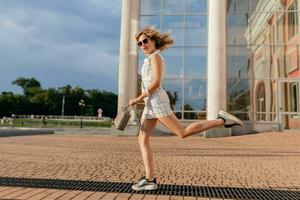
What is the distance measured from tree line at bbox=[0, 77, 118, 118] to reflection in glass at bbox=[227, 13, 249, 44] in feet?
271

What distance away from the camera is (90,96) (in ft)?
362

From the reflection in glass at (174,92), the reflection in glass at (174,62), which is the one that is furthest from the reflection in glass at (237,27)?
the reflection in glass at (174,92)

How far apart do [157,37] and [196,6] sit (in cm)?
2025

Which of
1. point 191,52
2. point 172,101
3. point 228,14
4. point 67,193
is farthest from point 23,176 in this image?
point 228,14

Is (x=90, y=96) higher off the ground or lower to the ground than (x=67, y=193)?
higher

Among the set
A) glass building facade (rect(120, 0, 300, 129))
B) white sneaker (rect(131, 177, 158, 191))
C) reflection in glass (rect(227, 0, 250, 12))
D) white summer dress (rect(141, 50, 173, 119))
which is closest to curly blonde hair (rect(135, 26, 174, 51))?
white summer dress (rect(141, 50, 173, 119))

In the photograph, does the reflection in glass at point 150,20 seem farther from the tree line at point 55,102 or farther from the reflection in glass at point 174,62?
the tree line at point 55,102

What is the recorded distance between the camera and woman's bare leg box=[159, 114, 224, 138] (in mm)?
4461

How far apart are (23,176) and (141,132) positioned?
249cm

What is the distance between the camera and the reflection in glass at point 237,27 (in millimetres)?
23172

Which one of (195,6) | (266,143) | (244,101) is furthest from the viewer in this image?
(195,6)

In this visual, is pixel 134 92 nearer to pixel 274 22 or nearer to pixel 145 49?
pixel 274 22

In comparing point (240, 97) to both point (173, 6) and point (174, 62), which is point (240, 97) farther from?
point (173, 6)

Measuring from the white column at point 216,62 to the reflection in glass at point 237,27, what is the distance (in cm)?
223
